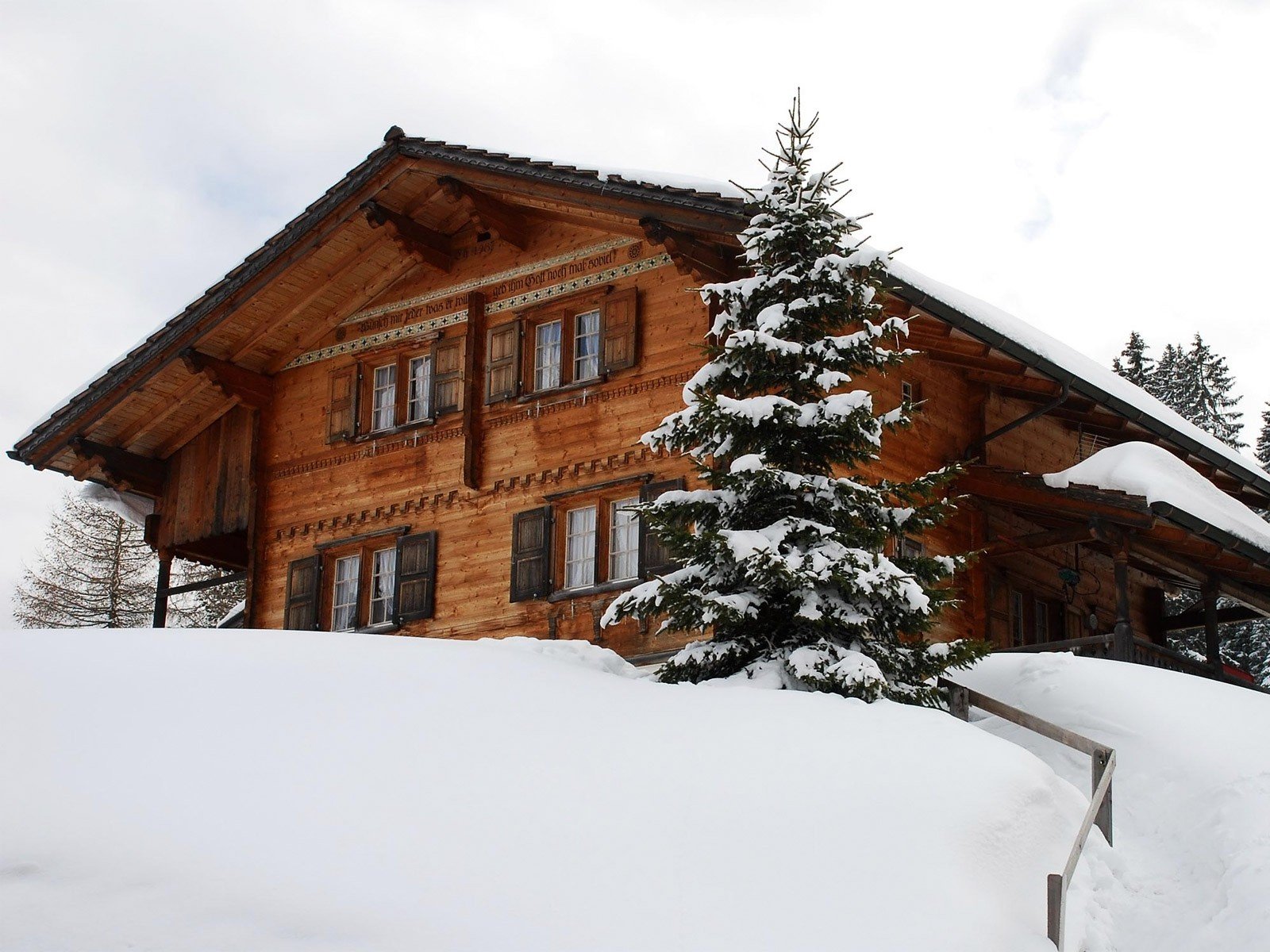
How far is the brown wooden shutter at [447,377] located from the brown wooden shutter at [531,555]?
7.24 ft

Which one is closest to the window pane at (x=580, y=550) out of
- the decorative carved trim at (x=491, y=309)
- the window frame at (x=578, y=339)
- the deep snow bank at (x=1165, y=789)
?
the window frame at (x=578, y=339)

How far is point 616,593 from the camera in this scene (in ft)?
60.1

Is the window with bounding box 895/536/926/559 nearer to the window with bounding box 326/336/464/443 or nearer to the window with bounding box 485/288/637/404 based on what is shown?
the window with bounding box 485/288/637/404

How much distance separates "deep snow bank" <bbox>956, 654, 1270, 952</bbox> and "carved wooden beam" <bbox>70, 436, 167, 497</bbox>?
1390 centimetres

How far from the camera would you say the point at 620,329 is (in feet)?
63.4

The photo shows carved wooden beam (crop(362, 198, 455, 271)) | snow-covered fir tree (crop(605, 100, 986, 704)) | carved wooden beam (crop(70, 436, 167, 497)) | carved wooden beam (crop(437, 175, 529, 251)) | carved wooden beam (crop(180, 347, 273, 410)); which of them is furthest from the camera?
carved wooden beam (crop(70, 436, 167, 497))

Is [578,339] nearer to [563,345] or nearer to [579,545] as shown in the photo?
[563,345]

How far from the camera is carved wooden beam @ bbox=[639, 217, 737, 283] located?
18.0m

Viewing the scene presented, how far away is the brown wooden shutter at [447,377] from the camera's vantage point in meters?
20.9

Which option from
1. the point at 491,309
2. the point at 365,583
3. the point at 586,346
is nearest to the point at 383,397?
the point at 491,309

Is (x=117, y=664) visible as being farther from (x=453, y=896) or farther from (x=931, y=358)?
(x=931, y=358)

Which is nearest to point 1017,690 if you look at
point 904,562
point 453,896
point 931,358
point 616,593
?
point 904,562

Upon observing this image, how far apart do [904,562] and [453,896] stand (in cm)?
669

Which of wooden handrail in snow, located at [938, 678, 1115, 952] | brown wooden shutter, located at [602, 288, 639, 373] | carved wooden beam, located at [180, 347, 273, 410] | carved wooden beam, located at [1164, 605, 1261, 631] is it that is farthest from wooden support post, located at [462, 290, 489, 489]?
carved wooden beam, located at [1164, 605, 1261, 631]
